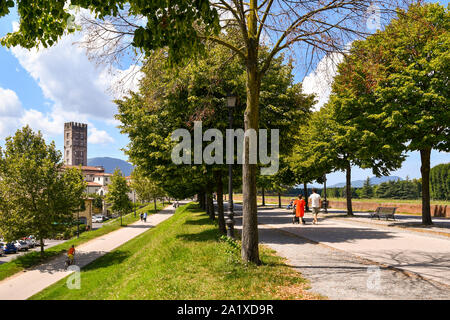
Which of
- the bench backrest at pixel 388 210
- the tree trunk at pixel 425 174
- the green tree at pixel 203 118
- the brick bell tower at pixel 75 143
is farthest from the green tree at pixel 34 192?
the brick bell tower at pixel 75 143

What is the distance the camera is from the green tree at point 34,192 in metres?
20.4

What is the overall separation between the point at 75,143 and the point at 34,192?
16229cm

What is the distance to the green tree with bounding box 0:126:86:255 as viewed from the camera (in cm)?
2039

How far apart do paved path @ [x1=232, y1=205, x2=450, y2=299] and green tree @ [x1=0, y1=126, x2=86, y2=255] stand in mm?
16745

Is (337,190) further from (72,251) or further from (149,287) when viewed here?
(149,287)

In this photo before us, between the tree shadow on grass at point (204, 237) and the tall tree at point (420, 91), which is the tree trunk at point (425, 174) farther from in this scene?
the tree shadow on grass at point (204, 237)

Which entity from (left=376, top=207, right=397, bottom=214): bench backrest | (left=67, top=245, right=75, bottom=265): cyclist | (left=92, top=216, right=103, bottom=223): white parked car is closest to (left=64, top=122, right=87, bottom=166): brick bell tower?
(left=92, top=216, right=103, bottom=223): white parked car

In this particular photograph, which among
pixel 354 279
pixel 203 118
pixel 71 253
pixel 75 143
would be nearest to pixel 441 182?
pixel 203 118

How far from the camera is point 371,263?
26.2 feet

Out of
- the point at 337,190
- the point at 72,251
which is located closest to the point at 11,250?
the point at 72,251

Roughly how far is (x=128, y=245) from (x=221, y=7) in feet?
72.2

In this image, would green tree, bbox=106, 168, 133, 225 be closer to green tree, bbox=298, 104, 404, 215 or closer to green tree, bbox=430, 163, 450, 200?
green tree, bbox=298, 104, 404, 215

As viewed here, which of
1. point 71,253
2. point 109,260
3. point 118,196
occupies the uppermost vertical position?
point 118,196

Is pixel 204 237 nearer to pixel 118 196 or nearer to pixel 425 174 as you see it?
pixel 425 174
